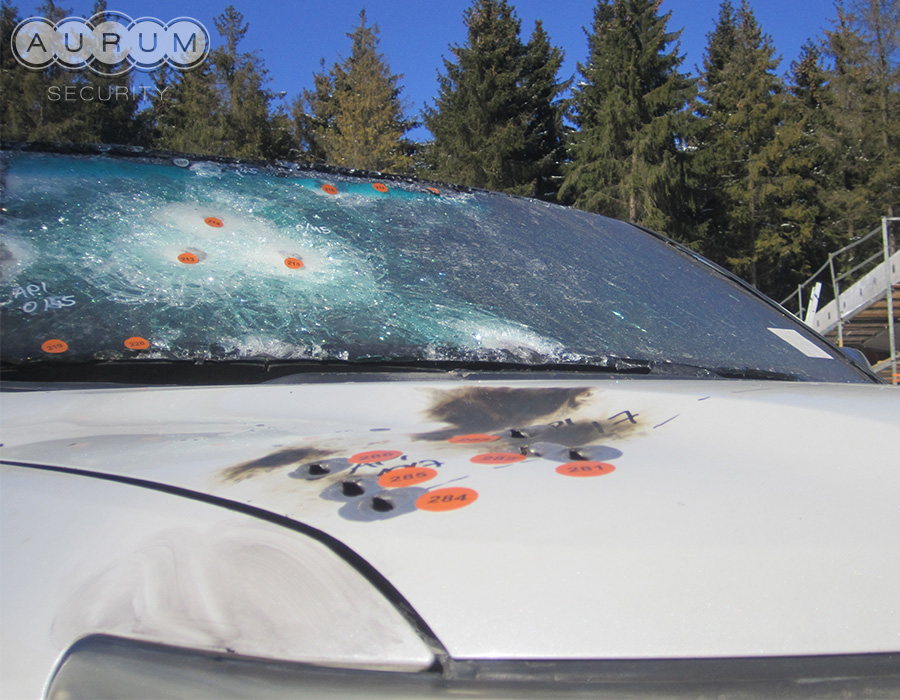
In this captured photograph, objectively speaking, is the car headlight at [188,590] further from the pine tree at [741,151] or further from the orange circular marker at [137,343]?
the pine tree at [741,151]

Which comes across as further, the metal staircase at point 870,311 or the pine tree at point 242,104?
the pine tree at point 242,104

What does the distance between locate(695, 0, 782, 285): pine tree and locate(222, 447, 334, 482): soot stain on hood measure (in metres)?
27.1

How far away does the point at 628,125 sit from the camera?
24.5m

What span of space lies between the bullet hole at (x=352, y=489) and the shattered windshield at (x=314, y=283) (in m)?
0.53

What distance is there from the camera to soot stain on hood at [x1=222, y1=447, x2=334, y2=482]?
2.13 feet

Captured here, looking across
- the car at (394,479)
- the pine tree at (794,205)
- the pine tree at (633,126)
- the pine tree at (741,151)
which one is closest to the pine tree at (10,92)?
the pine tree at (633,126)

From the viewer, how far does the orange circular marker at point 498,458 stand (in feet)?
2.19

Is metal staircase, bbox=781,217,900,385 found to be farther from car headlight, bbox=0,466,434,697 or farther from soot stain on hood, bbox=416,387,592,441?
car headlight, bbox=0,466,434,697

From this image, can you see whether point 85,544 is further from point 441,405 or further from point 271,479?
point 441,405

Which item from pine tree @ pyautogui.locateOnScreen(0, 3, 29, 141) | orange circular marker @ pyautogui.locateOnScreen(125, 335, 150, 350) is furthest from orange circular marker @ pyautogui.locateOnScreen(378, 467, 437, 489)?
pine tree @ pyautogui.locateOnScreen(0, 3, 29, 141)

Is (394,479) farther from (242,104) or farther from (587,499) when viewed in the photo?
(242,104)

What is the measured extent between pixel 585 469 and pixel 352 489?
0.21m

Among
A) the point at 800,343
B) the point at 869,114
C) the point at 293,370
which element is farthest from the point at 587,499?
the point at 869,114

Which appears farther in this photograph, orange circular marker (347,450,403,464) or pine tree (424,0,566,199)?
pine tree (424,0,566,199)
